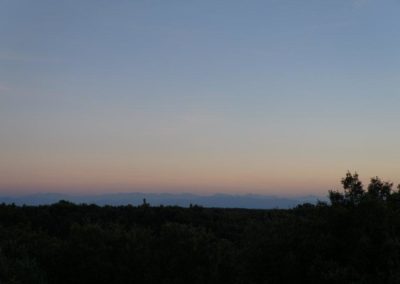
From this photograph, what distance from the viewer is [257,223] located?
43.4 ft

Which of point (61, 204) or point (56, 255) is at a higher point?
point (61, 204)

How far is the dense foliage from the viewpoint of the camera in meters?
11.0

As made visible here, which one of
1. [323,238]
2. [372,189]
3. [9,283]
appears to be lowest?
[9,283]

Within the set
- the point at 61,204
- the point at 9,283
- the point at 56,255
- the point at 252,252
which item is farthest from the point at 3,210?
the point at 252,252

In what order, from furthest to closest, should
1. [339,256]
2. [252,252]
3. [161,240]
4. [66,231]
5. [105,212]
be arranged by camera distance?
1. [105,212]
2. [66,231]
3. [161,240]
4. [252,252]
5. [339,256]

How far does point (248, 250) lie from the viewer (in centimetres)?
1215

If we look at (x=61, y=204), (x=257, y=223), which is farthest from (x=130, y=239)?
(x=61, y=204)

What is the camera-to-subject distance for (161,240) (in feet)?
51.9

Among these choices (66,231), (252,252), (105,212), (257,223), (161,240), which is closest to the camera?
(252,252)

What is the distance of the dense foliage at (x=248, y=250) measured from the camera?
11031mm

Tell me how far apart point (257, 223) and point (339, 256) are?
247 cm

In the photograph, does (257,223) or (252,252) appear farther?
(257,223)

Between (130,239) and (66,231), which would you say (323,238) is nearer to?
(130,239)

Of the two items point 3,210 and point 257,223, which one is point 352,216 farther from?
point 3,210
